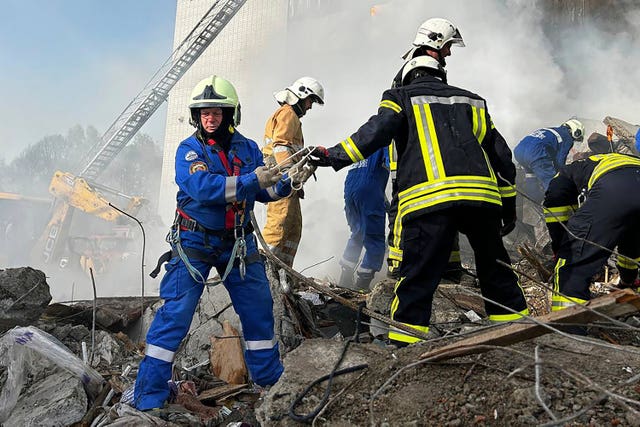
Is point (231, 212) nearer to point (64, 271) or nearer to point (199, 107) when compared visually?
point (199, 107)

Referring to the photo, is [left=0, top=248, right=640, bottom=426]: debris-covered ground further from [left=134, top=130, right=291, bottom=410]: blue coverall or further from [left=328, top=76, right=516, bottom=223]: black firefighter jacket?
[left=328, top=76, right=516, bottom=223]: black firefighter jacket

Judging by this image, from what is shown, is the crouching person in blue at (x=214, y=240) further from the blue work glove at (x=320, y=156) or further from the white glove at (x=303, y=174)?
the blue work glove at (x=320, y=156)

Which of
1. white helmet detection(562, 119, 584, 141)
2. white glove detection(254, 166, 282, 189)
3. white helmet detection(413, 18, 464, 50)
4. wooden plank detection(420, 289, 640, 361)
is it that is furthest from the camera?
white helmet detection(562, 119, 584, 141)

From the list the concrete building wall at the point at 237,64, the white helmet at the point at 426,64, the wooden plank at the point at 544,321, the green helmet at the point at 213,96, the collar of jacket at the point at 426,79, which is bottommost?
the wooden plank at the point at 544,321

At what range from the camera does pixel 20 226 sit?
14.0 meters

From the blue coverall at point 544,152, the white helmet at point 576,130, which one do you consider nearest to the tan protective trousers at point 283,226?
the blue coverall at point 544,152

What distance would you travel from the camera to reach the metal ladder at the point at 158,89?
1609cm

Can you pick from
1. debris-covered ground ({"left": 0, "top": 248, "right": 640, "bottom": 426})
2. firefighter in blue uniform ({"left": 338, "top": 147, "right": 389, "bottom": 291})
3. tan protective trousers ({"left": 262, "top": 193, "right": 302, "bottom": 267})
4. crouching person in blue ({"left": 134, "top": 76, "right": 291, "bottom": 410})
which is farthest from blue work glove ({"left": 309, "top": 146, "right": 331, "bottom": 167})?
firefighter in blue uniform ({"left": 338, "top": 147, "right": 389, "bottom": 291})

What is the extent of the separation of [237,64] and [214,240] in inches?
691

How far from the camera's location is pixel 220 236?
3086 mm

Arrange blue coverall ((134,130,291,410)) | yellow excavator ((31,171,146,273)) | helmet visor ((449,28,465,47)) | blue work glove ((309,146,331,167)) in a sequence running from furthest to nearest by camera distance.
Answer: yellow excavator ((31,171,146,273)) < helmet visor ((449,28,465,47)) < blue work glove ((309,146,331,167)) < blue coverall ((134,130,291,410))

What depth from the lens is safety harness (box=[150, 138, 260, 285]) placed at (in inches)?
118

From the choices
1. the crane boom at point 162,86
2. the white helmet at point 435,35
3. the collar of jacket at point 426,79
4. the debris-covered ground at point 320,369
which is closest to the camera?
the debris-covered ground at point 320,369

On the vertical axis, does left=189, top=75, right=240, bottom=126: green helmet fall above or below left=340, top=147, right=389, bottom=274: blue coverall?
above
